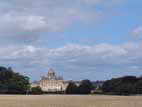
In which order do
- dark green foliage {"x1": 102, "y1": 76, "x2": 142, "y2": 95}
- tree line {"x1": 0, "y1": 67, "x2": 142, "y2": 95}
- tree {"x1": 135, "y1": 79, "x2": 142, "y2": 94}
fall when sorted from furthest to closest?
tree line {"x1": 0, "y1": 67, "x2": 142, "y2": 95} < dark green foliage {"x1": 102, "y1": 76, "x2": 142, "y2": 95} < tree {"x1": 135, "y1": 79, "x2": 142, "y2": 94}

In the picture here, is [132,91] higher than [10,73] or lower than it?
lower

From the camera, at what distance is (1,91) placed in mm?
139750

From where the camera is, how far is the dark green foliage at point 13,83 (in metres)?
140

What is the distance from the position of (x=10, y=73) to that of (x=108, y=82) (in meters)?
41.0

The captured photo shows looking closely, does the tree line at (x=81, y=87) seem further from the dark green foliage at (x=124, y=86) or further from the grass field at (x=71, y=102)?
the grass field at (x=71, y=102)

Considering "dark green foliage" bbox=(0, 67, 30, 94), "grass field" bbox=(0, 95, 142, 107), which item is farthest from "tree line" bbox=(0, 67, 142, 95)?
"grass field" bbox=(0, 95, 142, 107)

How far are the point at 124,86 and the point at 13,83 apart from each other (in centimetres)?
4136

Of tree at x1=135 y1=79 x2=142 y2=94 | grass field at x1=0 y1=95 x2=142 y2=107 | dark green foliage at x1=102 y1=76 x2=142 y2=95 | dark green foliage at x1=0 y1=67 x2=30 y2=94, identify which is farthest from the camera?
dark green foliage at x1=0 y1=67 x2=30 y2=94

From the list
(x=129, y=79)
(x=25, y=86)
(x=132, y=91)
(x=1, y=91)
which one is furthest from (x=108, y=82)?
(x=1, y=91)

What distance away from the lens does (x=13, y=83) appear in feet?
468

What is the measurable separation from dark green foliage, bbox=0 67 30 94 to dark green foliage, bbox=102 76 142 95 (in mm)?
33685

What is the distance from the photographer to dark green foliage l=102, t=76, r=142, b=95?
136 metres

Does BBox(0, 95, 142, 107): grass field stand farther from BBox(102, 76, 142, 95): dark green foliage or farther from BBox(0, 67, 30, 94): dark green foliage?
BBox(0, 67, 30, 94): dark green foliage

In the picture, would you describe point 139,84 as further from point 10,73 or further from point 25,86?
point 10,73
